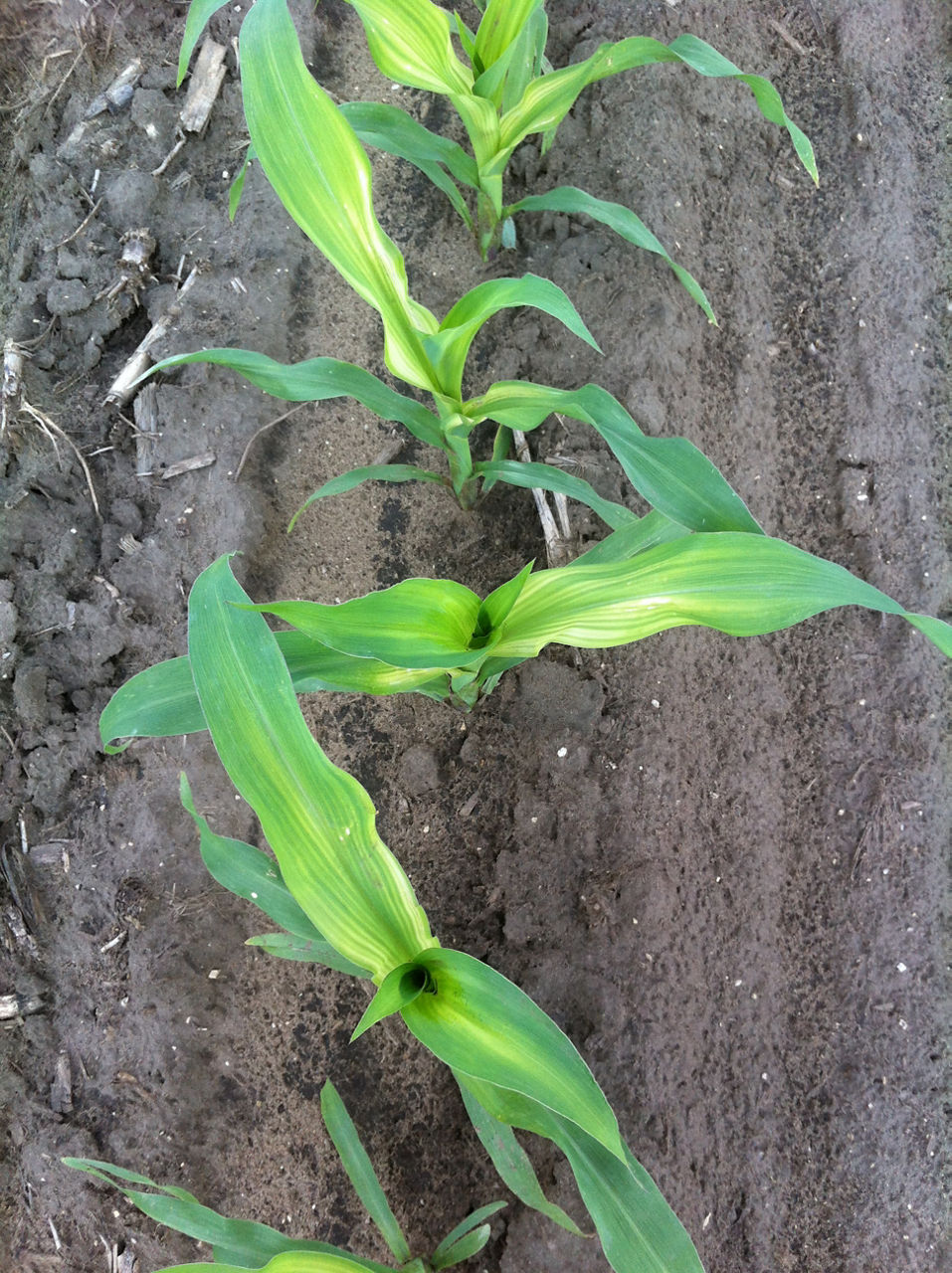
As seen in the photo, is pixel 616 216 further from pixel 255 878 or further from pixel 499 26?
pixel 255 878

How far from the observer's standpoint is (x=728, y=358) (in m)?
1.39

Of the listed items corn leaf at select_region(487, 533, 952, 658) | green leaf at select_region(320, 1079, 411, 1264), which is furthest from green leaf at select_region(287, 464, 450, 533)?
green leaf at select_region(320, 1079, 411, 1264)

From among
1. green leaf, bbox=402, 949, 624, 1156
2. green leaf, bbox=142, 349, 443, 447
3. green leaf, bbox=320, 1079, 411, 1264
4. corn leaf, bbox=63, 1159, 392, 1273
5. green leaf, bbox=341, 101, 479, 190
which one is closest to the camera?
green leaf, bbox=402, 949, 624, 1156

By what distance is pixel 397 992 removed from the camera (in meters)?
0.80

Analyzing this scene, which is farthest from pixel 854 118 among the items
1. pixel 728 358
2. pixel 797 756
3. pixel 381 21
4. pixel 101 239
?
pixel 101 239

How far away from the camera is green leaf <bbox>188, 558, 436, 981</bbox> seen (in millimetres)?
766

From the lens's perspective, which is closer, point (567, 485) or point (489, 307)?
point (489, 307)

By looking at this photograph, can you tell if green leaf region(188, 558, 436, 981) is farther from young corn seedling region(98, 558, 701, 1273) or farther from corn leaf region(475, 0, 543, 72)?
corn leaf region(475, 0, 543, 72)

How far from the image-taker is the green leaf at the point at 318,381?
3.48 feet

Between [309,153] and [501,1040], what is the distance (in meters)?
0.90

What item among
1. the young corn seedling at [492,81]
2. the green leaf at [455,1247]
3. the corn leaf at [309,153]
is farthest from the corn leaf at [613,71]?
the green leaf at [455,1247]

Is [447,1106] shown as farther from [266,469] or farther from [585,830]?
[266,469]

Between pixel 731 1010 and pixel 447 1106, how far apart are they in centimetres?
40

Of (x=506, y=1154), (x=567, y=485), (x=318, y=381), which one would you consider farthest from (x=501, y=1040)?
(x=318, y=381)
